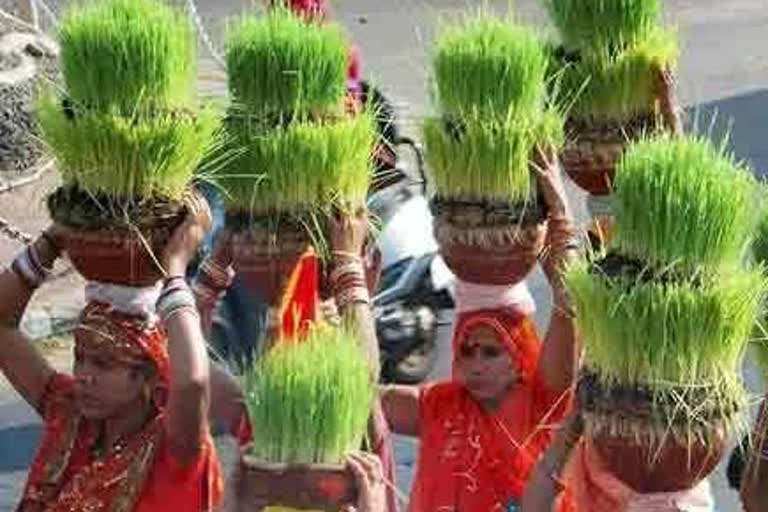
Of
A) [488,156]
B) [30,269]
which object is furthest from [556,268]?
[30,269]

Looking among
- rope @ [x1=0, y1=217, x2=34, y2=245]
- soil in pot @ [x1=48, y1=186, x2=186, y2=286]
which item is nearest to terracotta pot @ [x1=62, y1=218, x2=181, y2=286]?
soil in pot @ [x1=48, y1=186, x2=186, y2=286]

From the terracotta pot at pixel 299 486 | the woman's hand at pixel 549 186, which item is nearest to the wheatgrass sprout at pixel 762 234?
the woman's hand at pixel 549 186

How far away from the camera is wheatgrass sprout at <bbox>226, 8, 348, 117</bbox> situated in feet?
16.1

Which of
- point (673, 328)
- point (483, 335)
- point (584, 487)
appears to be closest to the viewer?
point (673, 328)

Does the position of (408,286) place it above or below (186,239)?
below

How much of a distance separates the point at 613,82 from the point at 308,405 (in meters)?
2.05

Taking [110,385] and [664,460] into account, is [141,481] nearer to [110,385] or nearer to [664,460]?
[110,385]

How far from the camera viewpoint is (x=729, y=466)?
4273mm

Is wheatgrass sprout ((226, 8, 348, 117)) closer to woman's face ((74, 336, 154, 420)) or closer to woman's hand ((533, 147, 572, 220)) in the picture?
woman's hand ((533, 147, 572, 220))

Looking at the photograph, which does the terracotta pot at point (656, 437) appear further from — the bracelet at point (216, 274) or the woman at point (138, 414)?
the bracelet at point (216, 274)

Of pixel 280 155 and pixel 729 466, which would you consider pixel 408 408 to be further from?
pixel 729 466

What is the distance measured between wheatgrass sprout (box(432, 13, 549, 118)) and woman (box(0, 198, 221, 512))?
60 cm

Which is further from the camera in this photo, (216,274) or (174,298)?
(216,274)

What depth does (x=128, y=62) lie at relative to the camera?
15.5ft
